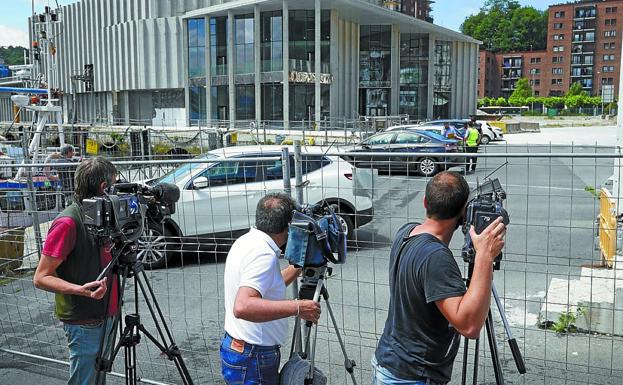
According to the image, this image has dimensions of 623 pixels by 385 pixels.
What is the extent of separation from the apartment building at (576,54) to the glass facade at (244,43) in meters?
92.9

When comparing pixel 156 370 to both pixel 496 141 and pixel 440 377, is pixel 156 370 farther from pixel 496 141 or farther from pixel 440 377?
pixel 496 141

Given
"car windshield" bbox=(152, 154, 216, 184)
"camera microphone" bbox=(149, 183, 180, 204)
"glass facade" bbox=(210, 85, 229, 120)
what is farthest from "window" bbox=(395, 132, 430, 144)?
"glass facade" bbox=(210, 85, 229, 120)

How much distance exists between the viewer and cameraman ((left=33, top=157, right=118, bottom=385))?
3.42m

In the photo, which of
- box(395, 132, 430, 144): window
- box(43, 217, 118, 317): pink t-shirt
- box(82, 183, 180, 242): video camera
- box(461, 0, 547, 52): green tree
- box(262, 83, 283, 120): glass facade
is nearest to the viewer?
box(82, 183, 180, 242): video camera

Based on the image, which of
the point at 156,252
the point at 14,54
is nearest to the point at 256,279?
the point at 156,252

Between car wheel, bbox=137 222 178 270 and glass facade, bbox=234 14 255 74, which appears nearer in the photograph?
car wheel, bbox=137 222 178 270

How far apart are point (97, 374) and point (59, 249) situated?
0.76 metres

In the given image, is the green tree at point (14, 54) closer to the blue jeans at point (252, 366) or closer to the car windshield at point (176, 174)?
the car windshield at point (176, 174)

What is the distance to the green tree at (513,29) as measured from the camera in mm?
143500

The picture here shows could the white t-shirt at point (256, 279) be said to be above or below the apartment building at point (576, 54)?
below

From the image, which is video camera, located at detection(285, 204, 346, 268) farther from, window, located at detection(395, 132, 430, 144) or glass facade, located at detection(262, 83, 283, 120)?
glass facade, located at detection(262, 83, 283, 120)


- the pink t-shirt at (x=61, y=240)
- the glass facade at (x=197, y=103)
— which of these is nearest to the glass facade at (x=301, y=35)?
the glass facade at (x=197, y=103)

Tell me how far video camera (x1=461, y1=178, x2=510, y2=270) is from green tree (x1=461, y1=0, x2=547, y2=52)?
492ft

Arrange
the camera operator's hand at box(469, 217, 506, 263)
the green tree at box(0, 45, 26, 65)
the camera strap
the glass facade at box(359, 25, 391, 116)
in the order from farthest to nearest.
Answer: the green tree at box(0, 45, 26, 65) < the glass facade at box(359, 25, 391, 116) < the camera strap < the camera operator's hand at box(469, 217, 506, 263)
